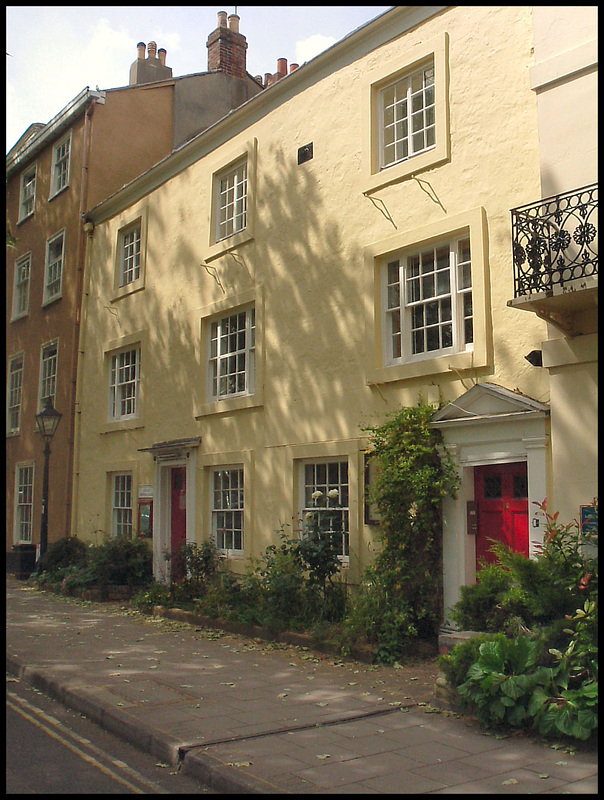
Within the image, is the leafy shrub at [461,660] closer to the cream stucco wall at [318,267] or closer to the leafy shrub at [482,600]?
the leafy shrub at [482,600]

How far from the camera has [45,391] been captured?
851 inches

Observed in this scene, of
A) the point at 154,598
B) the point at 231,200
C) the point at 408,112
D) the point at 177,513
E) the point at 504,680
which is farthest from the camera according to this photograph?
the point at 177,513

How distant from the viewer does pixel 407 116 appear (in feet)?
37.3

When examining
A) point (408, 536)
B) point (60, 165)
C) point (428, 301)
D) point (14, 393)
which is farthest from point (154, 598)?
point (60, 165)

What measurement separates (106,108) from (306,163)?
9865 mm

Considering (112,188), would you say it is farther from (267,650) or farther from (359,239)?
(267,650)

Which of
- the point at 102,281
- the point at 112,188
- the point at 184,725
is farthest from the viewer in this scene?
the point at 112,188

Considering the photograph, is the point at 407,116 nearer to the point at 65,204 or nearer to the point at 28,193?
the point at 65,204

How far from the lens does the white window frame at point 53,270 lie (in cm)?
2109

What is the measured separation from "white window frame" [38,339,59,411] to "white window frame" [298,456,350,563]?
430 inches

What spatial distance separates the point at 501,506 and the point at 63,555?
39.8ft

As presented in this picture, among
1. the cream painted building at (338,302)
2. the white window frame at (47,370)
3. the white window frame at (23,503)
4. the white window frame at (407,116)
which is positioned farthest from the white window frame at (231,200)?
the white window frame at (23,503)

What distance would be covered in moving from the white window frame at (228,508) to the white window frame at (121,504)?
3381 mm

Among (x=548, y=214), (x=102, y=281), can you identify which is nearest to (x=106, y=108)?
(x=102, y=281)
